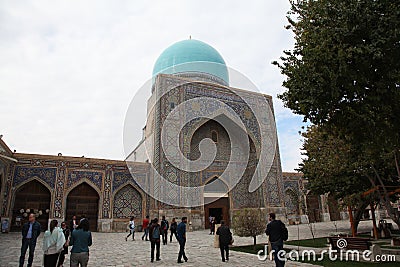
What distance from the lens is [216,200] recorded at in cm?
1596

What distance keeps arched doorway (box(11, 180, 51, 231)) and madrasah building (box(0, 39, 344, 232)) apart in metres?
0.04

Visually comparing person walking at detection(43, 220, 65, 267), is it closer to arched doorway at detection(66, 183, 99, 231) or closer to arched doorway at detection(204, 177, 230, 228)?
arched doorway at detection(66, 183, 99, 231)

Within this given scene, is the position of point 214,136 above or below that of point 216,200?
above

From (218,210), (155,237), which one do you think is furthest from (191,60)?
(155,237)

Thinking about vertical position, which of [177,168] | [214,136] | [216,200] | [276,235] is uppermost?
[214,136]

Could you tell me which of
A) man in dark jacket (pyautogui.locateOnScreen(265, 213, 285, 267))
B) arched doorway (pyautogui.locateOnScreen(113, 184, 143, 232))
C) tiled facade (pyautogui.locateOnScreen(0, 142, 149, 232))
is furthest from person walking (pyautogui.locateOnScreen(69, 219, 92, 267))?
arched doorway (pyautogui.locateOnScreen(113, 184, 143, 232))

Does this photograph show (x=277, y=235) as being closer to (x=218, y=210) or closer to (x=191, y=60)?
(x=218, y=210)

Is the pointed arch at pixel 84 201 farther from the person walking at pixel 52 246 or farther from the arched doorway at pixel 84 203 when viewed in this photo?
the person walking at pixel 52 246

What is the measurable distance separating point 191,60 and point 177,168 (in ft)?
23.3

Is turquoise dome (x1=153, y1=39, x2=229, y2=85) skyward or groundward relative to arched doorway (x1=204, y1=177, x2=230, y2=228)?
skyward

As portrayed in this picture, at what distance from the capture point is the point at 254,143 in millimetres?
17266

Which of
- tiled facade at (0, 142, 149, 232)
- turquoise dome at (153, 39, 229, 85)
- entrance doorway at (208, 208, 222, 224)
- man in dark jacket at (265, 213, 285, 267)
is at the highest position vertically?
turquoise dome at (153, 39, 229, 85)

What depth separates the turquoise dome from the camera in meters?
17.9

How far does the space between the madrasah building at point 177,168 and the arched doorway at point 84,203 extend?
0.14ft
